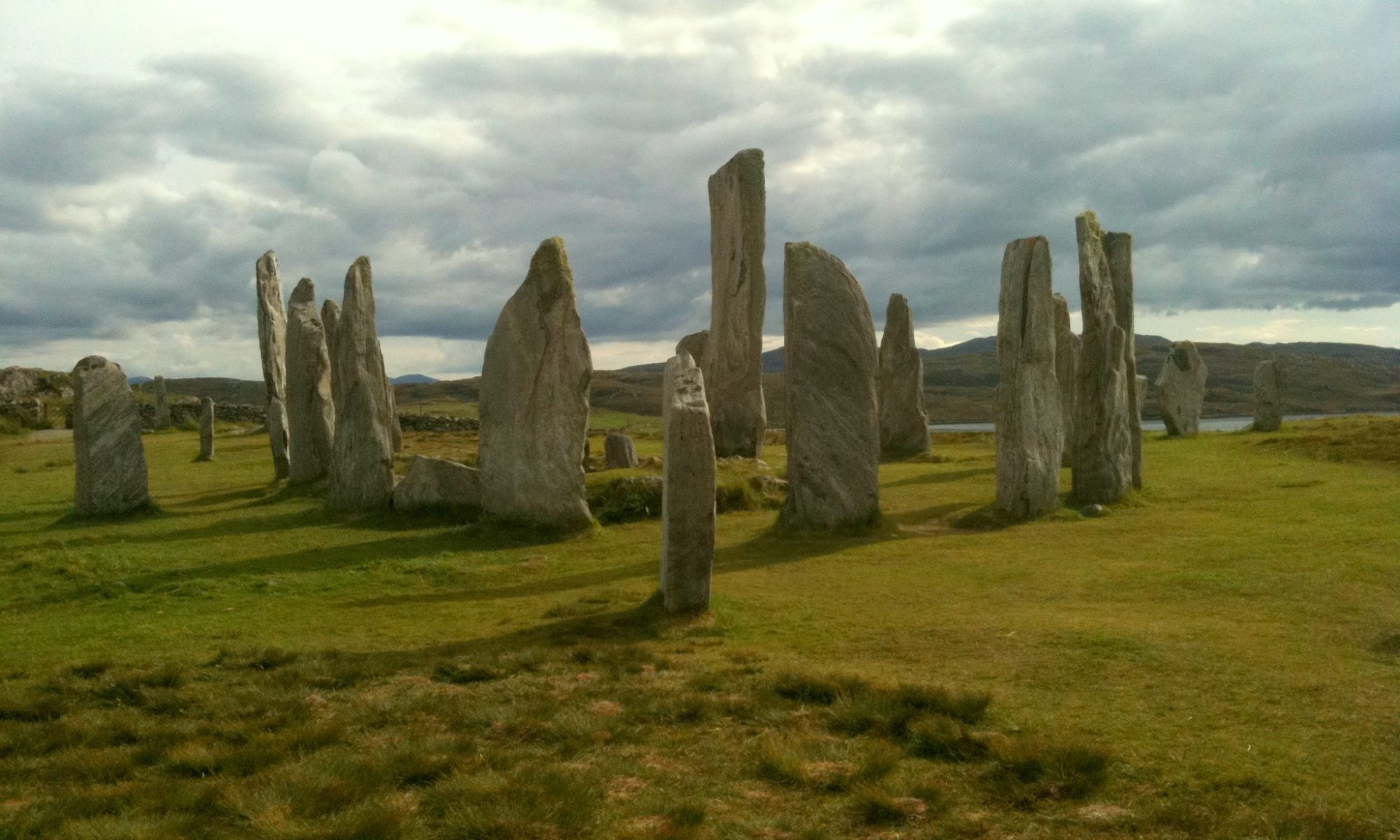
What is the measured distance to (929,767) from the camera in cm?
600

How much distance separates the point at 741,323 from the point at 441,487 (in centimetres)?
869

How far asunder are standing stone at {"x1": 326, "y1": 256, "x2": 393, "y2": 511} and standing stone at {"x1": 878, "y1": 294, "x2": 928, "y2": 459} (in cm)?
1237

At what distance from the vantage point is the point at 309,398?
20734 millimetres

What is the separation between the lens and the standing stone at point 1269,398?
2809cm

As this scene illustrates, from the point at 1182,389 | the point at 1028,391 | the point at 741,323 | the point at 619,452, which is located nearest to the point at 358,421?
the point at 619,452

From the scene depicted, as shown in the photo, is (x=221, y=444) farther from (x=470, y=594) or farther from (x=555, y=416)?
(x=470, y=594)

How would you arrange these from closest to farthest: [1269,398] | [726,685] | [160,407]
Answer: [726,685] → [1269,398] → [160,407]

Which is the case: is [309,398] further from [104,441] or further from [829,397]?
[829,397]

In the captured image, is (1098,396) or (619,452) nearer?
(1098,396)

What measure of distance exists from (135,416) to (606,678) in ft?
42.0

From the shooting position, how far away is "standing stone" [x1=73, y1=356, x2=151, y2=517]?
16953 mm

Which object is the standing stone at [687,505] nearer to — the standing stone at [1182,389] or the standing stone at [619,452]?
the standing stone at [619,452]

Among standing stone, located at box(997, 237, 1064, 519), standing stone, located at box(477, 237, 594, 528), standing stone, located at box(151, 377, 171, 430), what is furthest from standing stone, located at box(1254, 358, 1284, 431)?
standing stone, located at box(151, 377, 171, 430)

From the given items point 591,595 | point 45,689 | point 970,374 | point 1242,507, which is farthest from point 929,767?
point 970,374
